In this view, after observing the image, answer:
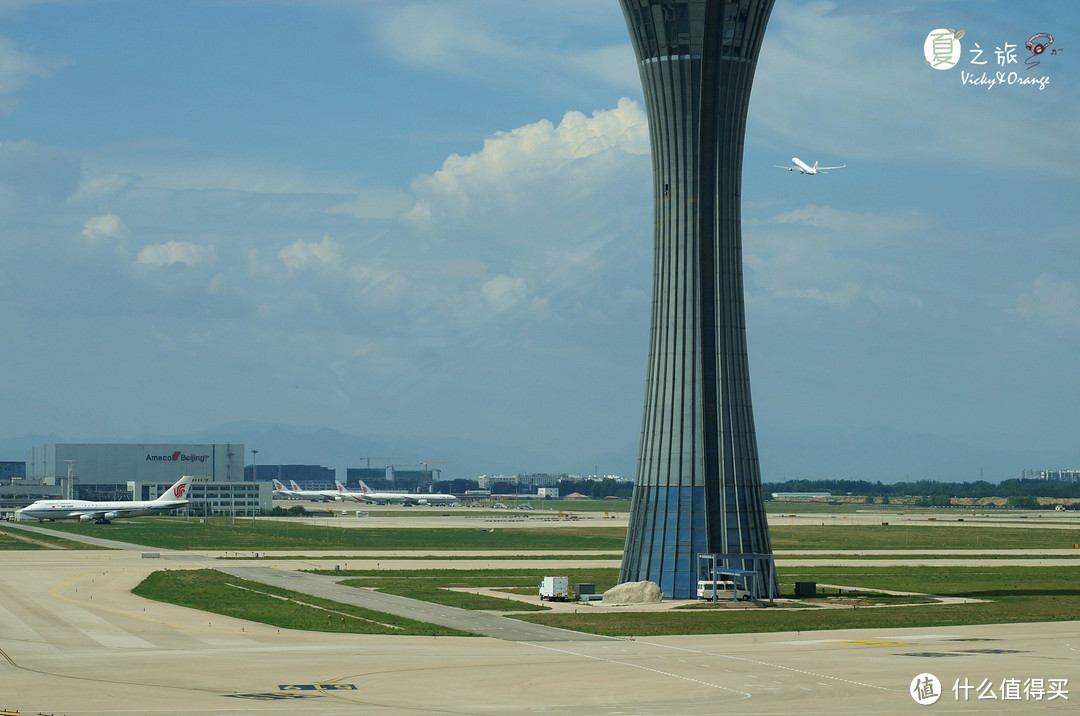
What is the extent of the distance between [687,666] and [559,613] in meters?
20.6

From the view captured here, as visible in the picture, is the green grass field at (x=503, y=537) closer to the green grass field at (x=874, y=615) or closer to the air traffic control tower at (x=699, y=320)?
the green grass field at (x=874, y=615)

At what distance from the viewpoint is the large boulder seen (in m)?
70.9

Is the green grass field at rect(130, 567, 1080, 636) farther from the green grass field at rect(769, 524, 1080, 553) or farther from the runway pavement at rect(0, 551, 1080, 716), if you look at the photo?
the green grass field at rect(769, 524, 1080, 553)

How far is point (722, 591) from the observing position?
71875 millimetres

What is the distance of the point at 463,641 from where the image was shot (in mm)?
52719

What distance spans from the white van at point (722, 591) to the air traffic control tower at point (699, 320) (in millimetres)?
1343

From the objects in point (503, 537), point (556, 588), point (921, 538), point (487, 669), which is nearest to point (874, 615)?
point (556, 588)

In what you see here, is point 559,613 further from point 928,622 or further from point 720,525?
point 928,622

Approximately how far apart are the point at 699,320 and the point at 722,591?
53.4 ft

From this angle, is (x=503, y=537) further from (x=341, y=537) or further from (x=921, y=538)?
(x=921, y=538)

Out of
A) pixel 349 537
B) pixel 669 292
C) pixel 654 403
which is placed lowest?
pixel 349 537

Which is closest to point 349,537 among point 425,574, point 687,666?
point 425,574

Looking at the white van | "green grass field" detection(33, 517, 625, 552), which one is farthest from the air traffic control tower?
"green grass field" detection(33, 517, 625, 552)

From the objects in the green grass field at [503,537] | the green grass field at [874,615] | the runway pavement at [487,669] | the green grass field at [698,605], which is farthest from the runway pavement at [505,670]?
the green grass field at [503,537]
